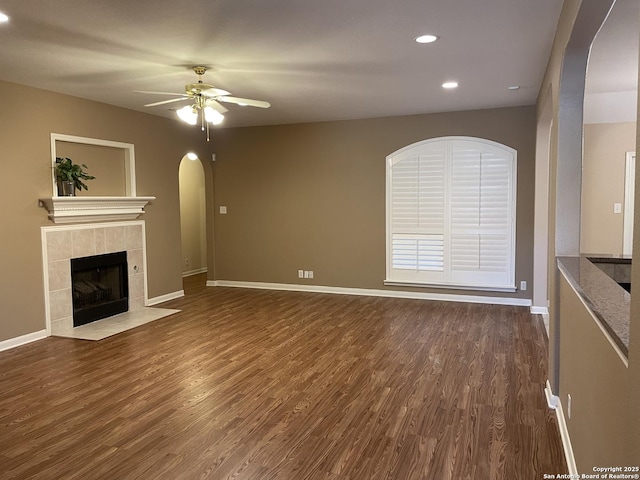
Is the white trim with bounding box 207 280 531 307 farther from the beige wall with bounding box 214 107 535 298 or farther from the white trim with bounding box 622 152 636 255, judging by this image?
the white trim with bounding box 622 152 636 255

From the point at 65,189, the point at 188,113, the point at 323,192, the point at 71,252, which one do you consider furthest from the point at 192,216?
the point at 188,113

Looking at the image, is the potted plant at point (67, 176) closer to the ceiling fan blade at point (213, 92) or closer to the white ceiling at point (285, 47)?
the white ceiling at point (285, 47)

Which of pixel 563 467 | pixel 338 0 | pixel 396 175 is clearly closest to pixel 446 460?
pixel 563 467

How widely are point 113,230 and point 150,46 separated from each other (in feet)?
9.60

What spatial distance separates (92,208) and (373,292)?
3.88m

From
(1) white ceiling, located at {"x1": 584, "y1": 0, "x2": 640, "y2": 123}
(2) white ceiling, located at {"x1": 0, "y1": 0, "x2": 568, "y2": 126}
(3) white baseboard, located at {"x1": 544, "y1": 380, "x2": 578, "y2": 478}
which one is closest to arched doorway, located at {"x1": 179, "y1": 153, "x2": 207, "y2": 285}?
(2) white ceiling, located at {"x1": 0, "y1": 0, "x2": 568, "y2": 126}

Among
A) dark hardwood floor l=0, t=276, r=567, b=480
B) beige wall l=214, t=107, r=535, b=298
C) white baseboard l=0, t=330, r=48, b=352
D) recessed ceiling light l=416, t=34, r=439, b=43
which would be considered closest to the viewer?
dark hardwood floor l=0, t=276, r=567, b=480

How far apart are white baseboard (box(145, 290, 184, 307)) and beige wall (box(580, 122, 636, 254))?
217 inches

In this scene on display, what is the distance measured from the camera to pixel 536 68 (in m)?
4.23

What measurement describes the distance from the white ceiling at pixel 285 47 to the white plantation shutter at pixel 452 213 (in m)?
0.95

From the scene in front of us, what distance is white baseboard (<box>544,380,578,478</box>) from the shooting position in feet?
7.69

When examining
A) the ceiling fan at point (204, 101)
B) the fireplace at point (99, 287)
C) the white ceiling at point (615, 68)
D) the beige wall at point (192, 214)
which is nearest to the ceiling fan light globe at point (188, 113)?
the ceiling fan at point (204, 101)

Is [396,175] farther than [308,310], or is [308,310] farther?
[396,175]

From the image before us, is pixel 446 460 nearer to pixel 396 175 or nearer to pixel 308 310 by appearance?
pixel 308 310
